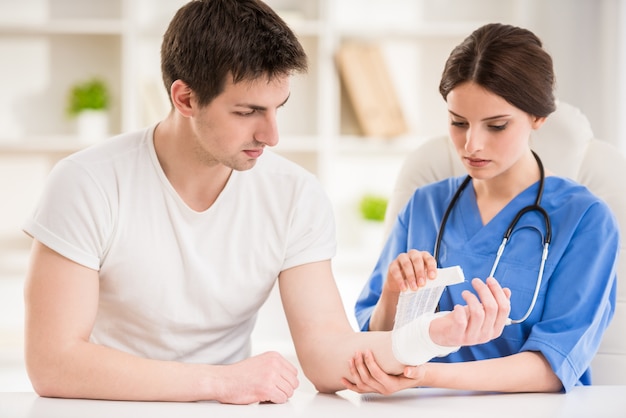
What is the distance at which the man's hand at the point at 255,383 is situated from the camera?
4.19ft

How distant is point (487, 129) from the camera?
61.5 inches

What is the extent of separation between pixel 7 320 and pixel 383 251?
217cm

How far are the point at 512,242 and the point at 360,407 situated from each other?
1.84 ft

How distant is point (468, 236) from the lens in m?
1.70

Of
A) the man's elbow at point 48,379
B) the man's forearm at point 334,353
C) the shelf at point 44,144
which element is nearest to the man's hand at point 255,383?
the man's forearm at point 334,353

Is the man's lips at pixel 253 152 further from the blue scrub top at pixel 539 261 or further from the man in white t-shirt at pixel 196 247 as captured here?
the blue scrub top at pixel 539 261

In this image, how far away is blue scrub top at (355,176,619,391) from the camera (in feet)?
4.83

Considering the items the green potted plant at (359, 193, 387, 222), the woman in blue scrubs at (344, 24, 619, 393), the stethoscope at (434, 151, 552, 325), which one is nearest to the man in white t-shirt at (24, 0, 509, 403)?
the woman in blue scrubs at (344, 24, 619, 393)

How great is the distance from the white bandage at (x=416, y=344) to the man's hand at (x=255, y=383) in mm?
180

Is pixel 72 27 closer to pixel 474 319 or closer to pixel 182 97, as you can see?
pixel 182 97

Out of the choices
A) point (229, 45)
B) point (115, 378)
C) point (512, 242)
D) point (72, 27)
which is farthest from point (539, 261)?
point (72, 27)

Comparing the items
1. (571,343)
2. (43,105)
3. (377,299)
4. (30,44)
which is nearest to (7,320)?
(43,105)

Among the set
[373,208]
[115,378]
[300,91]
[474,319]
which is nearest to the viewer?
[474,319]

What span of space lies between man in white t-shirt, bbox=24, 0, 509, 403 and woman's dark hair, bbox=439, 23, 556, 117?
325 millimetres
